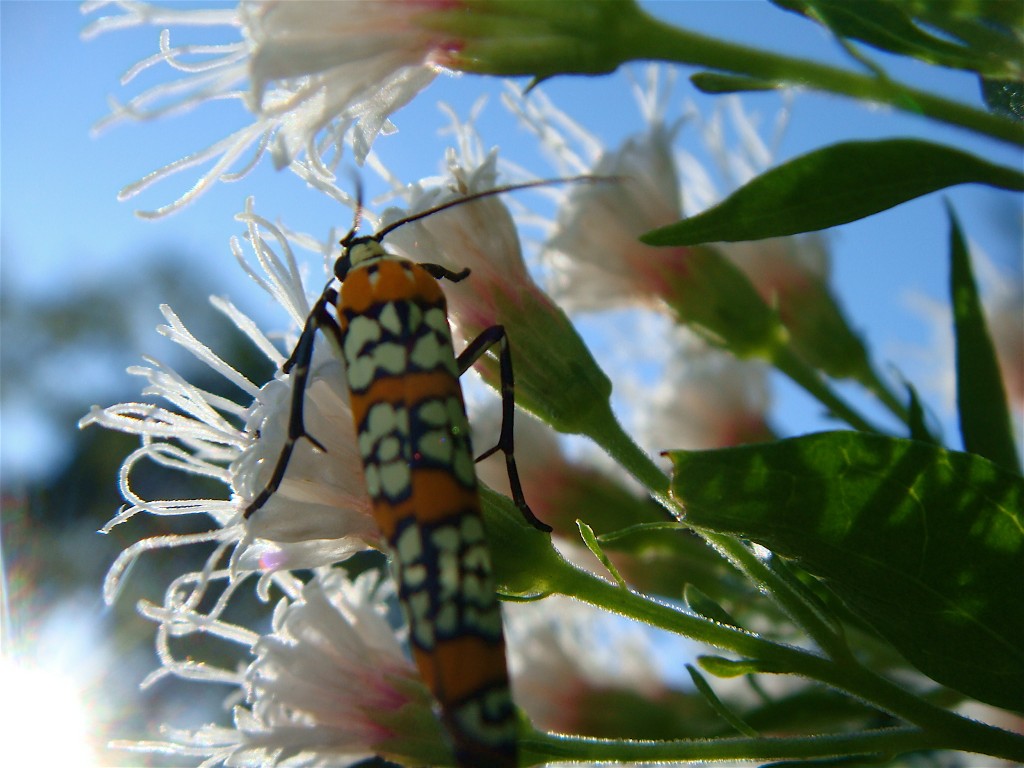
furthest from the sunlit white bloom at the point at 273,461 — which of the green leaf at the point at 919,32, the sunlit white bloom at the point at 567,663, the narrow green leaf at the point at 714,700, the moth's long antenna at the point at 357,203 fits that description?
the sunlit white bloom at the point at 567,663

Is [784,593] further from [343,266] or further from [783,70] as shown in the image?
[343,266]

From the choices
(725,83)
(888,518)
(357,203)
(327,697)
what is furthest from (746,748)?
(357,203)

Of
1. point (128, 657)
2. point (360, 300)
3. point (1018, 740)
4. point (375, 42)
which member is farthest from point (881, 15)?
point (128, 657)

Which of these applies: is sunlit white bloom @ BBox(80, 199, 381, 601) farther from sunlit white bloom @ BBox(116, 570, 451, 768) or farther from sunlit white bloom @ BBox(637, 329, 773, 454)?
sunlit white bloom @ BBox(637, 329, 773, 454)

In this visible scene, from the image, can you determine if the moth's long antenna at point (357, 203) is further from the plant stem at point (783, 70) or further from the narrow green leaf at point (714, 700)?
the narrow green leaf at point (714, 700)

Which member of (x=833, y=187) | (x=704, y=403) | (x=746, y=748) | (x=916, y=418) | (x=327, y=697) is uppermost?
(x=704, y=403)

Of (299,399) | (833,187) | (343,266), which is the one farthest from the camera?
(343,266)
